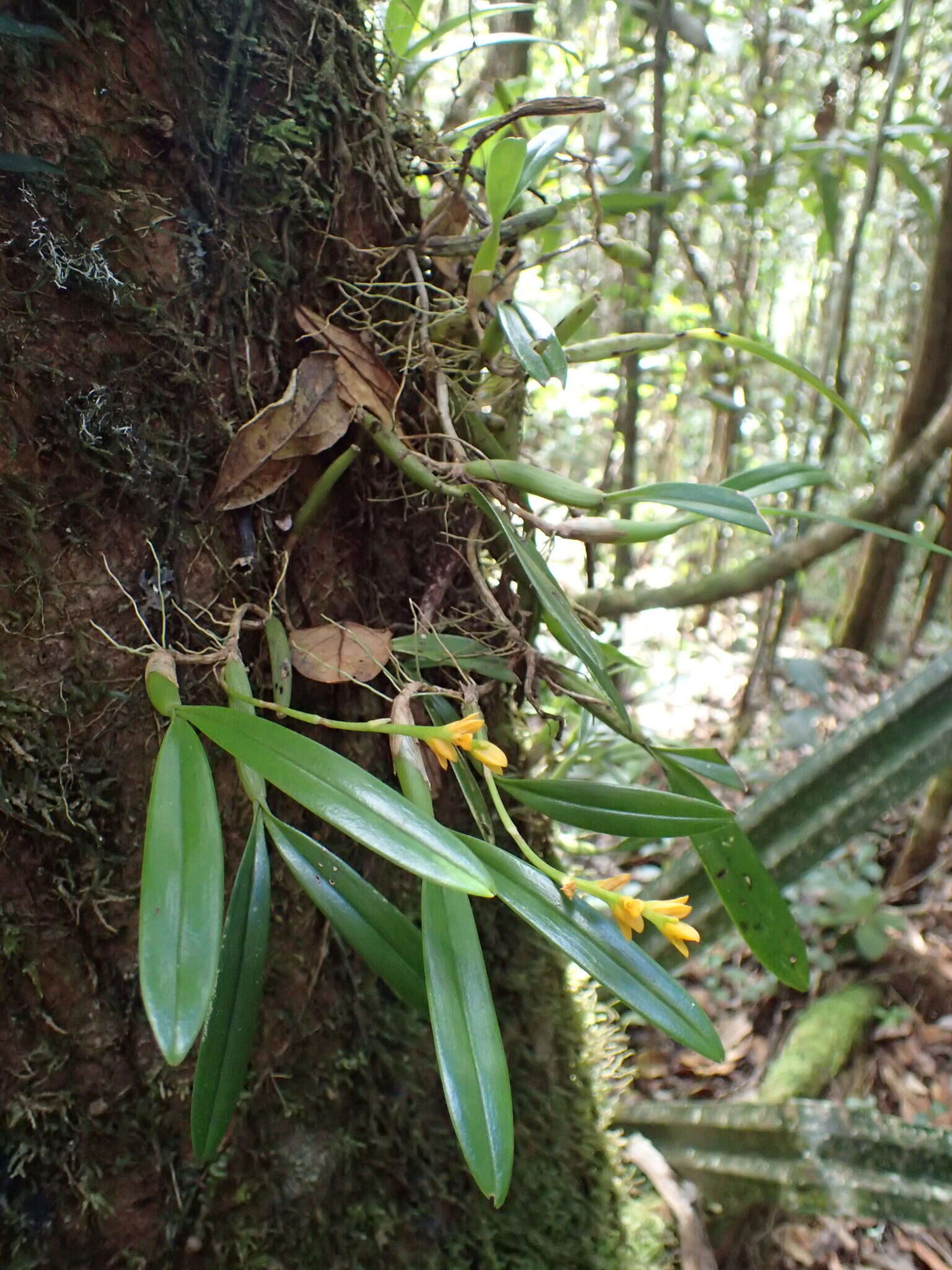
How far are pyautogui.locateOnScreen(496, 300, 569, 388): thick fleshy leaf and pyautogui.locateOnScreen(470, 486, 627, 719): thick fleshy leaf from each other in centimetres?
9

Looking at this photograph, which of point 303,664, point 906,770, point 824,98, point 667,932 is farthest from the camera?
point 824,98

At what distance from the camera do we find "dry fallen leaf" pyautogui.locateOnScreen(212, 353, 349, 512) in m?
0.53

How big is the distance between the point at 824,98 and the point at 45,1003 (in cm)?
200

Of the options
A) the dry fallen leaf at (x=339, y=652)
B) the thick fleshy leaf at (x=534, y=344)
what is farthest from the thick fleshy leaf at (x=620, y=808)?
the thick fleshy leaf at (x=534, y=344)

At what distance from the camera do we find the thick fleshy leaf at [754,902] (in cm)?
60

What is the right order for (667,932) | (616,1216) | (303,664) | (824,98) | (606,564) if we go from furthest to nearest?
1. (606,564)
2. (824,98)
3. (616,1216)
4. (303,664)
5. (667,932)

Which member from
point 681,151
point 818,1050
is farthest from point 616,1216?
point 681,151

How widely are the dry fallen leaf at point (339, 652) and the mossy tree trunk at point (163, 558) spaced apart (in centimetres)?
4

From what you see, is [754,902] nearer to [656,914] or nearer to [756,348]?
[656,914]

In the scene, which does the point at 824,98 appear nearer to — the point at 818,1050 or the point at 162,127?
the point at 162,127

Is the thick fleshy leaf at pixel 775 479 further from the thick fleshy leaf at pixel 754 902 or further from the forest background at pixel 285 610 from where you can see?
the thick fleshy leaf at pixel 754 902

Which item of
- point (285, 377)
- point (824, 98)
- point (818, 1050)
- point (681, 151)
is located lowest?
point (818, 1050)

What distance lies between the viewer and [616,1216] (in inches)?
29.8

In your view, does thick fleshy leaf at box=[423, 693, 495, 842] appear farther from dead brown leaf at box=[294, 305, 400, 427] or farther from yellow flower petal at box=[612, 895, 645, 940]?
dead brown leaf at box=[294, 305, 400, 427]
